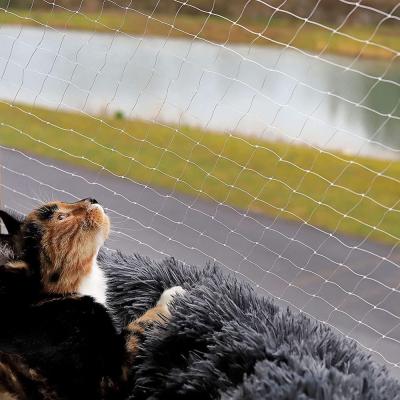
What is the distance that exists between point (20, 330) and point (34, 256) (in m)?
0.11

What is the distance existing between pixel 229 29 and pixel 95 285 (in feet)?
1.71

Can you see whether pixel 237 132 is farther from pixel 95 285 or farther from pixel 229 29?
pixel 95 285

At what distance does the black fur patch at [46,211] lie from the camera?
3.09 feet

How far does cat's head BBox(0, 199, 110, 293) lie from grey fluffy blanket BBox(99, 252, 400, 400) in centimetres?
15

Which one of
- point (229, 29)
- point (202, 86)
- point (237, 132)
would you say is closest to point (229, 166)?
point (237, 132)

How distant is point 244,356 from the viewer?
2.38 ft

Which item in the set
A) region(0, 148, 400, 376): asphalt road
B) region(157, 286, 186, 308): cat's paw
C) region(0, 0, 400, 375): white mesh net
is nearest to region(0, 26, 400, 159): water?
region(0, 0, 400, 375): white mesh net

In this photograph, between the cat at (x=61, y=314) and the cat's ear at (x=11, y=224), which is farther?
the cat's ear at (x=11, y=224)

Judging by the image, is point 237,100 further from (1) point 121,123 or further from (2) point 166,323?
(2) point 166,323

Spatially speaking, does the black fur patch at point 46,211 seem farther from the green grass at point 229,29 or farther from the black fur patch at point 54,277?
the green grass at point 229,29

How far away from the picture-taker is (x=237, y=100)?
1326mm

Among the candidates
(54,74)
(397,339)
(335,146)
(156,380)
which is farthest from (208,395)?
(54,74)

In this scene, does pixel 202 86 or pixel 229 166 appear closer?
pixel 202 86

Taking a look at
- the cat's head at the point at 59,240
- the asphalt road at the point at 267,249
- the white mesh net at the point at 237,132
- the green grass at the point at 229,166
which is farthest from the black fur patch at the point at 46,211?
the green grass at the point at 229,166
